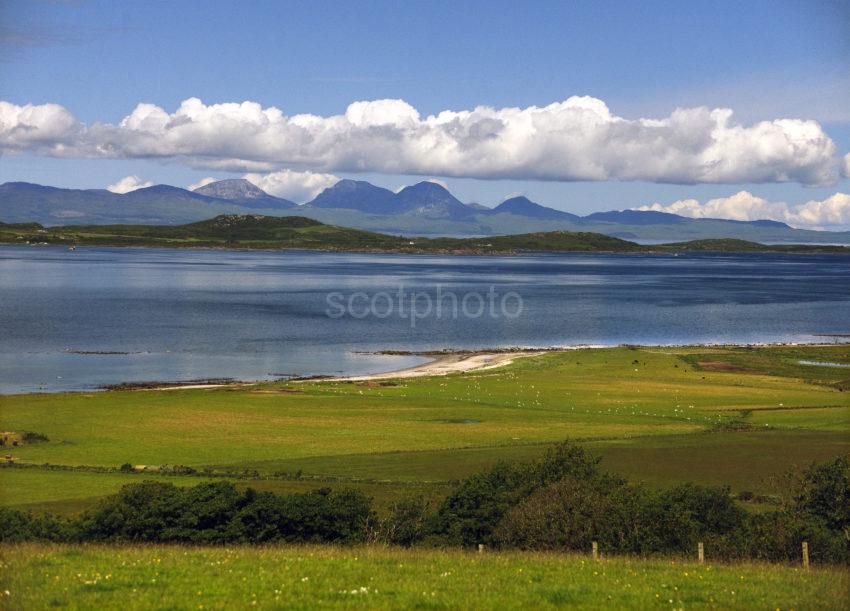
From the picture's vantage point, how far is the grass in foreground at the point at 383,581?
17469 millimetres

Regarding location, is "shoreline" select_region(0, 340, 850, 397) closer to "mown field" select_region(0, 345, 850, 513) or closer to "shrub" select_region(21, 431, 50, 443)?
"mown field" select_region(0, 345, 850, 513)

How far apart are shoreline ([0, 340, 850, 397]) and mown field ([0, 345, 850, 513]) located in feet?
12.9

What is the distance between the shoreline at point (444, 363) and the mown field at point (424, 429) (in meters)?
3.95

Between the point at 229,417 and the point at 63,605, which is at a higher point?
the point at 63,605

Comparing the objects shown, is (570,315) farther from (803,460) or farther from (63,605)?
(63,605)

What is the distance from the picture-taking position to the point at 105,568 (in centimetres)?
2022

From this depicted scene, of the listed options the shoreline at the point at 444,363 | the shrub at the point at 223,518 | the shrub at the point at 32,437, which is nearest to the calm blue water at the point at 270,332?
the shoreline at the point at 444,363

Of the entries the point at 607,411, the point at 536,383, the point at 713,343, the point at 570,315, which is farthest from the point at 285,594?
the point at 570,315

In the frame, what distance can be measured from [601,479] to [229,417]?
43.2 meters

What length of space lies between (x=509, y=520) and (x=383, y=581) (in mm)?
14907

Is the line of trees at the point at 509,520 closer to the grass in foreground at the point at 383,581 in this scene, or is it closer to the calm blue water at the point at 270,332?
the grass in foreground at the point at 383,581

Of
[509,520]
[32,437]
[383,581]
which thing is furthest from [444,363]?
[383,581]

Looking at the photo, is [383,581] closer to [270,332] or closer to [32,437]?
[32,437]

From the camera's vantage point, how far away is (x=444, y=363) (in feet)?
383
